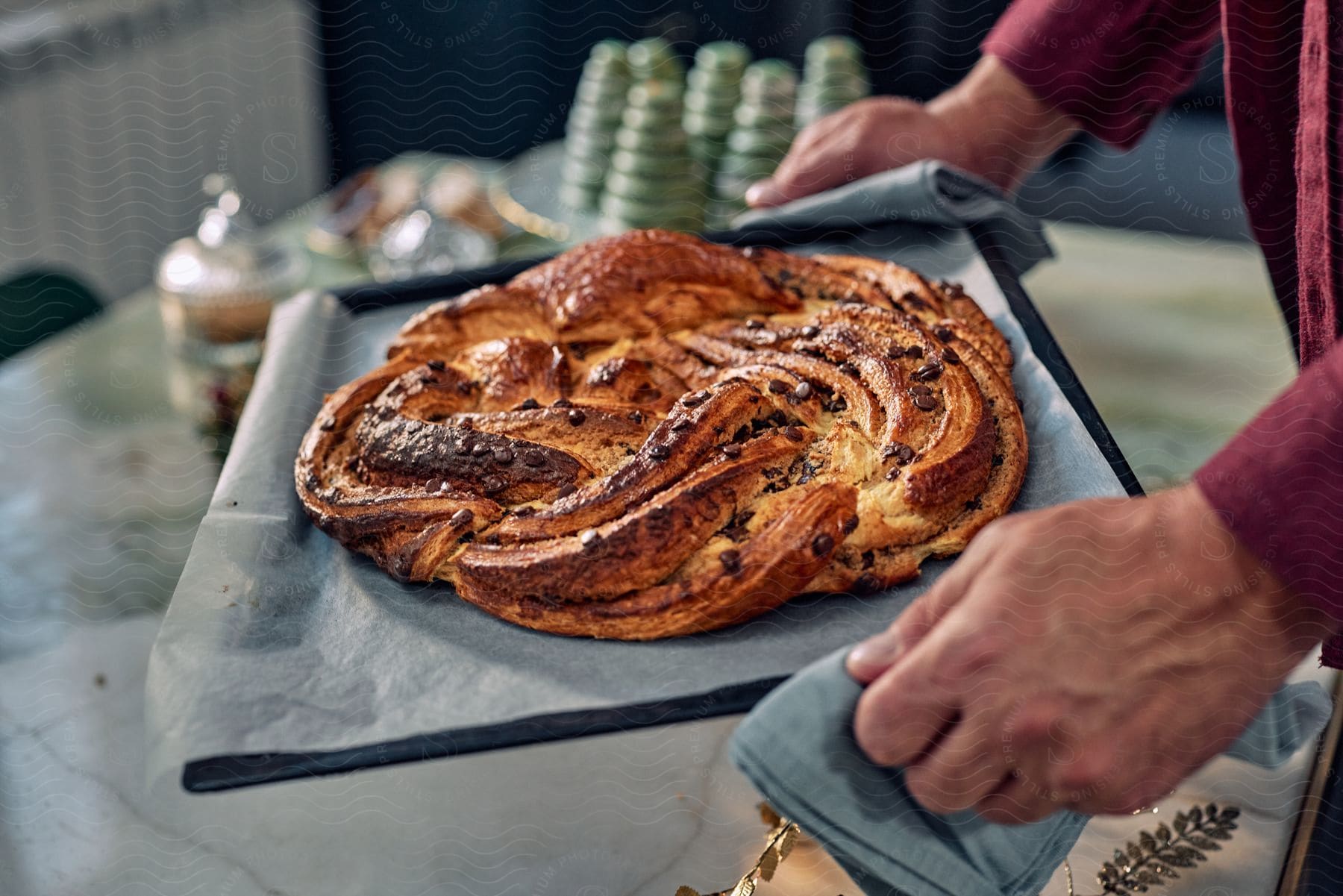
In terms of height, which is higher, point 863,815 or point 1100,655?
point 1100,655

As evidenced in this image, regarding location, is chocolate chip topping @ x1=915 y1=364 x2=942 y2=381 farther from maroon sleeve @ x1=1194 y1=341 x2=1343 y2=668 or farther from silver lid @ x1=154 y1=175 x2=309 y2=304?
silver lid @ x1=154 y1=175 x2=309 y2=304

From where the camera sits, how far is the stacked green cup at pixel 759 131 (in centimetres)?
153

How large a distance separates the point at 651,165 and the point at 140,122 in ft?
5.18

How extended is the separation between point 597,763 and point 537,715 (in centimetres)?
21

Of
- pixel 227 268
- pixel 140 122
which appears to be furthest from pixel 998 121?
pixel 140 122

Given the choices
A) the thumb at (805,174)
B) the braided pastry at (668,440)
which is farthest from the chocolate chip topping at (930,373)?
the thumb at (805,174)

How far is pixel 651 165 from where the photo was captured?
1.45 meters

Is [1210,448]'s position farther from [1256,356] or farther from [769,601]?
[769,601]

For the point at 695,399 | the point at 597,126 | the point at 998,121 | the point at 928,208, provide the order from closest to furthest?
the point at 695,399 → the point at 928,208 → the point at 998,121 → the point at 597,126

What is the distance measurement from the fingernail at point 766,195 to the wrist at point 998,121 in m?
0.19

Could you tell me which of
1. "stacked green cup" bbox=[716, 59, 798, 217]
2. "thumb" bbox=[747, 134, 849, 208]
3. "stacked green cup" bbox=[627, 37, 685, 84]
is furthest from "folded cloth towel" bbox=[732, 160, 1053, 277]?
"stacked green cup" bbox=[627, 37, 685, 84]

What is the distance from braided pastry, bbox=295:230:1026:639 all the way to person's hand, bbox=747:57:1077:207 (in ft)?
0.82

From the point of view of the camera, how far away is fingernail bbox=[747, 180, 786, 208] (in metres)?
1.24

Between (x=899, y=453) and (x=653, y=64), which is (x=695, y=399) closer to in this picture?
(x=899, y=453)
